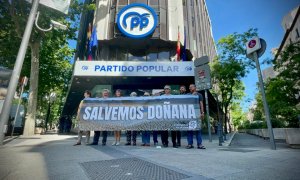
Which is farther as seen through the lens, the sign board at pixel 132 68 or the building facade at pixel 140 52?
the building facade at pixel 140 52

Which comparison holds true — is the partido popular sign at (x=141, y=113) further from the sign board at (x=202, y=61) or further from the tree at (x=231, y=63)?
the tree at (x=231, y=63)

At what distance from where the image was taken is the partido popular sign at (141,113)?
658 centimetres

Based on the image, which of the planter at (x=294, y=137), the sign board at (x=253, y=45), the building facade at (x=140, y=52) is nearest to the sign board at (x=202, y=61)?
the sign board at (x=253, y=45)

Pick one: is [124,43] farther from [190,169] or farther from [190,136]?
[190,169]

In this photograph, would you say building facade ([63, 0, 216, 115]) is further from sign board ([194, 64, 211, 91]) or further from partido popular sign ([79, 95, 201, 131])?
partido popular sign ([79, 95, 201, 131])

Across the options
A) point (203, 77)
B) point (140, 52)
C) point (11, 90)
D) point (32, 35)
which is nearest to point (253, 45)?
point (203, 77)

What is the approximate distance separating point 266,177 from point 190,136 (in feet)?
11.6

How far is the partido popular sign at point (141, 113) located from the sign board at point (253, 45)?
2653 millimetres

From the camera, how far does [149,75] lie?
16203mm

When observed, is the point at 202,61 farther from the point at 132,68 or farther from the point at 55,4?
the point at 132,68

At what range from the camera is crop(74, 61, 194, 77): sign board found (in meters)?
15.6

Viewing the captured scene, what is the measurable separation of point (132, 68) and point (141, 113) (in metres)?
9.66

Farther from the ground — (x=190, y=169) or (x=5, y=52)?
(x=5, y=52)

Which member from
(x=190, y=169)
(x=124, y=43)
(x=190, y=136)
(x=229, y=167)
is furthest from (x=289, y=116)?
(x=124, y=43)
